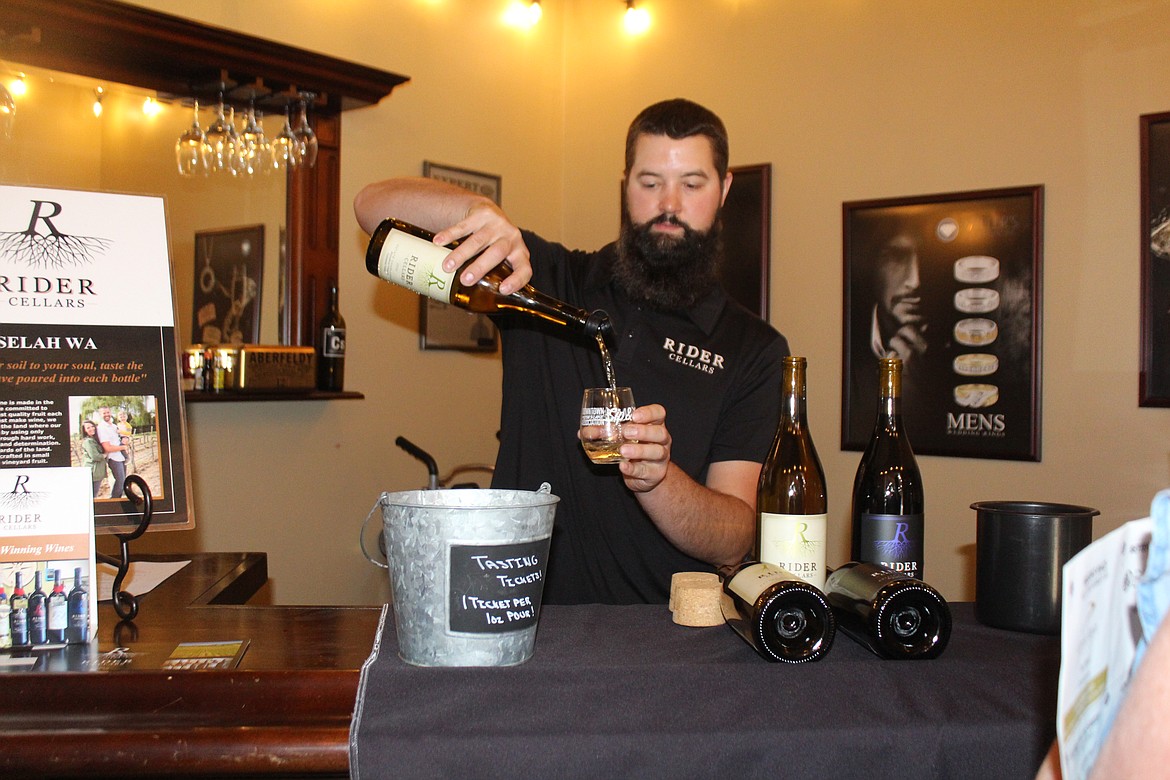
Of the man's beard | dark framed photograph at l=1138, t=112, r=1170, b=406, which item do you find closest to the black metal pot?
the man's beard

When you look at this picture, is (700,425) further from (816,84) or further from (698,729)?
(816,84)

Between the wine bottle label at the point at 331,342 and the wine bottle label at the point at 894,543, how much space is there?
2517 mm

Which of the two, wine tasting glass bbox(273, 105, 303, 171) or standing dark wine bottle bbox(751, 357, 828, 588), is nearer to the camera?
standing dark wine bottle bbox(751, 357, 828, 588)

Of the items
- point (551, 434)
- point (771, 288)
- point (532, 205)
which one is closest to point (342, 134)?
point (532, 205)

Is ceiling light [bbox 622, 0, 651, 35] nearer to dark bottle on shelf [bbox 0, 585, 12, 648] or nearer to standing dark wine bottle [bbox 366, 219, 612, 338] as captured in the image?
standing dark wine bottle [bbox 366, 219, 612, 338]

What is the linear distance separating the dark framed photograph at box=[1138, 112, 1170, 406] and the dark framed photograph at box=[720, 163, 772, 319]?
128cm

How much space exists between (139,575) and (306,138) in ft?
7.00

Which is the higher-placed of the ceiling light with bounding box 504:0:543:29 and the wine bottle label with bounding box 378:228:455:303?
the ceiling light with bounding box 504:0:543:29

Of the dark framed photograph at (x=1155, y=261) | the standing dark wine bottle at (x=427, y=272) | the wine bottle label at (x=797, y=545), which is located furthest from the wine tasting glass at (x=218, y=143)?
the dark framed photograph at (x=1155, y=261)

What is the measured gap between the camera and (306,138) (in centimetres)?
328

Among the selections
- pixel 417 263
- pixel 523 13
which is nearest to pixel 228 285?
pixel 523 13

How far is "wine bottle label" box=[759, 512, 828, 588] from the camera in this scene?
3.75 feet

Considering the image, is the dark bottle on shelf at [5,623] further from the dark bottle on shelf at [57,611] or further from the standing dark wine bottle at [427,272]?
the standing dark wine bottle at [427,272]

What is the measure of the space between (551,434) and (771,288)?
76.5 inches
